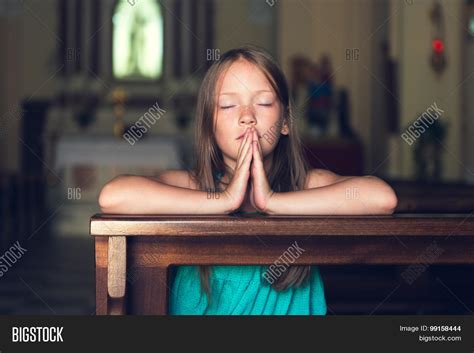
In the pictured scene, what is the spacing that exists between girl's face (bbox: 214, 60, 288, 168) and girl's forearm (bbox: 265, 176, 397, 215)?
6.7 inches

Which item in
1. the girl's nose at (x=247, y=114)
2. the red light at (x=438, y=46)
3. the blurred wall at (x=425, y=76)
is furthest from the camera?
the red light at (x=438, y=46)

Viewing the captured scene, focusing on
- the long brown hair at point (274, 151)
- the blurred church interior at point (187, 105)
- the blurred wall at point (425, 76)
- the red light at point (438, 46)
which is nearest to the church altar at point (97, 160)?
the blurred church interior at point (187, 105)

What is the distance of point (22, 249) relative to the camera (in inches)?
291

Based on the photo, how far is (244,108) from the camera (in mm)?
1921

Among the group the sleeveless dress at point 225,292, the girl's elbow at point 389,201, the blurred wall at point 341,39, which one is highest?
the blurred wall at point 341,39

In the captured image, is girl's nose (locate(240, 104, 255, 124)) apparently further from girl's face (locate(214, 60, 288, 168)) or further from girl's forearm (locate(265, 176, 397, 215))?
girl's forearm (locate(265, 176, 397, 215))

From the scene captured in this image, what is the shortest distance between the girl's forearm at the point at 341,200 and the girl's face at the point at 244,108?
17cm

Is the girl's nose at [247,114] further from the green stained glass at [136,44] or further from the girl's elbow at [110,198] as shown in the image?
the green stained glass at [136,44]

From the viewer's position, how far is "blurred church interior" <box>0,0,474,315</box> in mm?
5125

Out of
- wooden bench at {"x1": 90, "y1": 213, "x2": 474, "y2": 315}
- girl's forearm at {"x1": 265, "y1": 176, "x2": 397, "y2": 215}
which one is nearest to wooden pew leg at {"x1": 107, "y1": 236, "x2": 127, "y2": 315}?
wooden bench at {"x1": 90, "y1": 213, "x2": 474, "y2": 315}

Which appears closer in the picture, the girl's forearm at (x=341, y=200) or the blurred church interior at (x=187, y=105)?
the girl's forearm at (x=341, y=200)

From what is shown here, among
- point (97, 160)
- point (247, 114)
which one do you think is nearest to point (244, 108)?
point (247, 114)

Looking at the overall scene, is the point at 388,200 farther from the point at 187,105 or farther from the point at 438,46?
the point at 187,105

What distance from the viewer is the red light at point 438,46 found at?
7.99 meters
